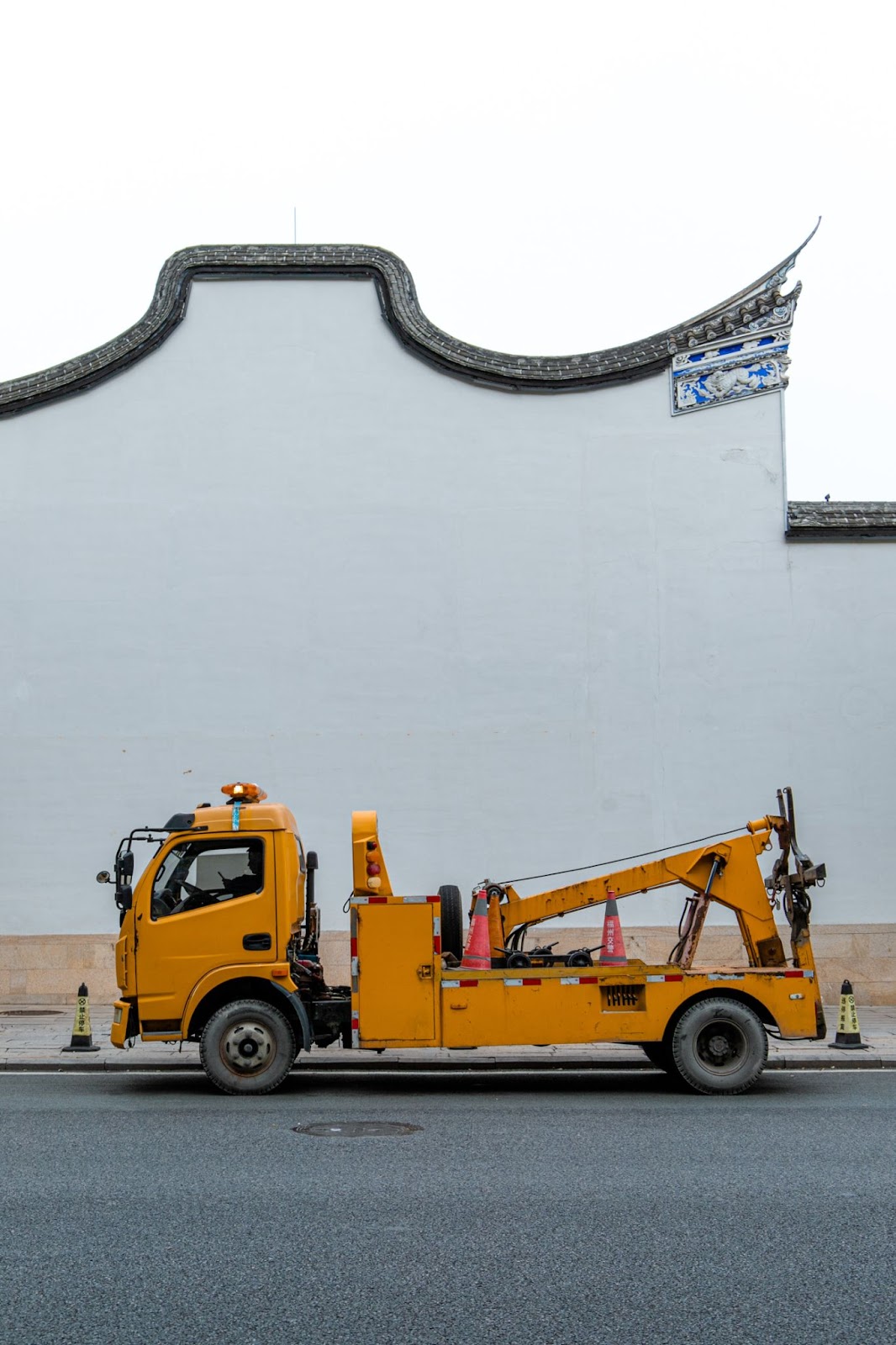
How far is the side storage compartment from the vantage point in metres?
10.7

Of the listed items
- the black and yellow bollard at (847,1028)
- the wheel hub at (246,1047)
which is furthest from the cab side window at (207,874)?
the black and yellow bollard at (847,1028)

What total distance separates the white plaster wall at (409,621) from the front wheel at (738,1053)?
5462 millimetres

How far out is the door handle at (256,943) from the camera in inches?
427

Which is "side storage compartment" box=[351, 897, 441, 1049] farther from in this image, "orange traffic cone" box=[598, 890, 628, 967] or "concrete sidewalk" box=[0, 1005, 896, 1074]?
"orange traffic cone" box=[598, 890, 628, 967]

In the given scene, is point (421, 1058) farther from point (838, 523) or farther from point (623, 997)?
point (838, 523)

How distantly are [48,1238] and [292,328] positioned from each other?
537 inches

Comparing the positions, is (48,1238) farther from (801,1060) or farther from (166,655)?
(166,655)

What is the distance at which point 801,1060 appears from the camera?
1277 cm

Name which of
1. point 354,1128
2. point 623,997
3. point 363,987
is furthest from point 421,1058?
point 354,1128

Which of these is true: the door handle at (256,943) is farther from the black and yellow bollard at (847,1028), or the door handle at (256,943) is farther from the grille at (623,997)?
the black and yellow bollard at (847,1028)

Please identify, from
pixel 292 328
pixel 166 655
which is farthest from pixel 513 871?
pixel 292 328

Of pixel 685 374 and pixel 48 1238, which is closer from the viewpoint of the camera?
pixel 48 1238

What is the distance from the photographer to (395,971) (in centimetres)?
1080

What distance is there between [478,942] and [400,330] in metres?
9.48
